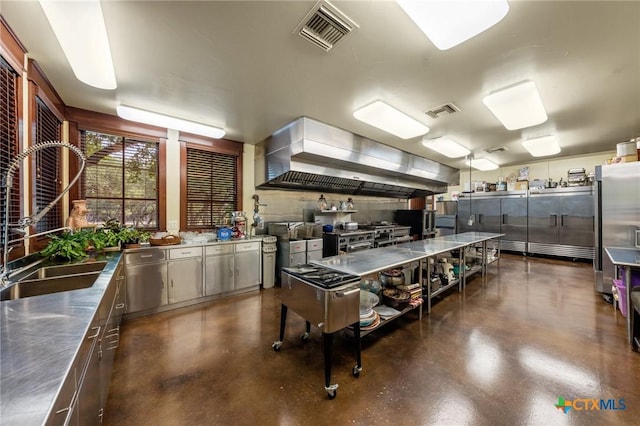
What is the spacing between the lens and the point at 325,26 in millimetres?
1797

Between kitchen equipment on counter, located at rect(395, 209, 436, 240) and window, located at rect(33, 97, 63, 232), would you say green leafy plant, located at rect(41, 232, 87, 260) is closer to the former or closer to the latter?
window, located at rect(33, 97, 63, 232)

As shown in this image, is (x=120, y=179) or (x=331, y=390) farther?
(x=120, y=179)

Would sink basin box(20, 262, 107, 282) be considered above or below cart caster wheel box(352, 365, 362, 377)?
above

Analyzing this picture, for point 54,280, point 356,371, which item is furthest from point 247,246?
point 356,371

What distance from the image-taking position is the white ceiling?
66.9 inches

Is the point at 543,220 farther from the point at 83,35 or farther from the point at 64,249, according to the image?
the point at 64,249

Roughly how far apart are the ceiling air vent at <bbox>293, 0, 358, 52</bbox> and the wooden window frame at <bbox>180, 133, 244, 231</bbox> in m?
2.87

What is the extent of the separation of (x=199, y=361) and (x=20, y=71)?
9.36 ft

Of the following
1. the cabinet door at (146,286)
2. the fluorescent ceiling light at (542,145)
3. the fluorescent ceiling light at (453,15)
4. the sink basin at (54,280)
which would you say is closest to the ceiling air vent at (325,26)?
the fluorescent ceiling light at (453,15)

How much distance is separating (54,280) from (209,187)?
2652mm

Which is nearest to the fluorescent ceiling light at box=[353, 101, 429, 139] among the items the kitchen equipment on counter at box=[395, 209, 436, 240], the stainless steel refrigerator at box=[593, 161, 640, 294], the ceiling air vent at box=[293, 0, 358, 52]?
the ceiling air vent at box=[293, 0, 358, 52]

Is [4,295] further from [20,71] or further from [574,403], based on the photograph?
[574,403]

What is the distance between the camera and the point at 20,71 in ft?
6.49

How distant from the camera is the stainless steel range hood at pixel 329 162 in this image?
373 centimetres
